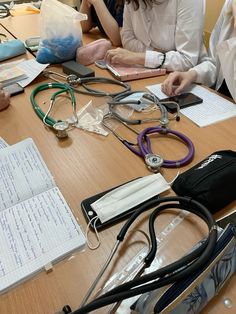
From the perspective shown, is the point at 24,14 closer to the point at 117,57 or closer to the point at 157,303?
the point at 117,57

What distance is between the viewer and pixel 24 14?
6.66 ft

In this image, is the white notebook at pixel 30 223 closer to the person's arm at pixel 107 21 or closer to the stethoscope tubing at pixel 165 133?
the stethoscope tubing at pixel 165 133

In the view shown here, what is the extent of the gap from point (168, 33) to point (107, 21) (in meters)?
0.46

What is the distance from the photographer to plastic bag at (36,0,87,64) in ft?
3.99

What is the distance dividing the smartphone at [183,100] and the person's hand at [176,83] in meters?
0.03

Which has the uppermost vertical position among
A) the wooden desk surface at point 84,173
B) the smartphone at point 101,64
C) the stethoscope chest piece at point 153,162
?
the smartphone at point 101,64

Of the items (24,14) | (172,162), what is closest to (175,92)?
(172,162)

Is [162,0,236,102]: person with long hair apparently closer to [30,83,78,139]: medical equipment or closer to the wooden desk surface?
the wooden desk surface

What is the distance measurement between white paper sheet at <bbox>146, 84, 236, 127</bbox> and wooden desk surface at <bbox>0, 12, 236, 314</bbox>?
1.2 inches

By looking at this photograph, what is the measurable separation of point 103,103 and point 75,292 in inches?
26.7

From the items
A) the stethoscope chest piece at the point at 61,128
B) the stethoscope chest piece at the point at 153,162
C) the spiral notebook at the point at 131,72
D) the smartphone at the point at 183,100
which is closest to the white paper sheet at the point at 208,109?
the smartphone at the point at 183,100

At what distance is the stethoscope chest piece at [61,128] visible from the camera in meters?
0.82

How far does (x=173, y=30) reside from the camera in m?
1.21

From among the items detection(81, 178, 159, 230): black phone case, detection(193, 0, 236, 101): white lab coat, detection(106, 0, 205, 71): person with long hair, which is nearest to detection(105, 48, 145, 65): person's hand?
detection(106, 0, 205, 71): person with long hair
